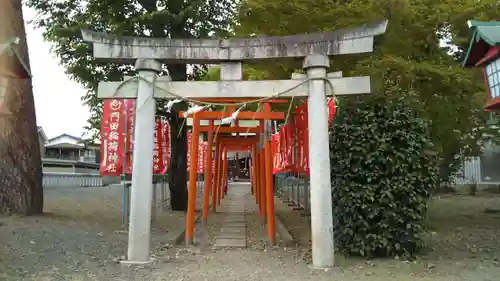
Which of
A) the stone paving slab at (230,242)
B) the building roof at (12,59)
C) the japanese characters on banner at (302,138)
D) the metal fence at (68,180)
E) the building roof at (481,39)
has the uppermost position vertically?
the building roof at (481,39)

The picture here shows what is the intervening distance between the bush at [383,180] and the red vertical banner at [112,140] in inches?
237

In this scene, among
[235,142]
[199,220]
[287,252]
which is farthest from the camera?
[235,142]

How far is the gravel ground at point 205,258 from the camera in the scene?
691cm

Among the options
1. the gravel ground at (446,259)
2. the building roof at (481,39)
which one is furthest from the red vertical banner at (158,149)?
the building roof at (481,39)

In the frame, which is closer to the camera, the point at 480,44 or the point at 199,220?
the point at 480,44

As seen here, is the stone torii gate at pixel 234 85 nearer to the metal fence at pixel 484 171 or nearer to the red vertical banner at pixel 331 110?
the red vertical banner at pixel 331 110

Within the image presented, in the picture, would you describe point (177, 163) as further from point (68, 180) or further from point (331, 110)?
point (68, 180)

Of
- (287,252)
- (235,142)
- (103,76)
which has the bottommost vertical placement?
(287,252)

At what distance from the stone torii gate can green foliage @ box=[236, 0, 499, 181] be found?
4.74ft

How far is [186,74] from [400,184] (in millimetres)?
8876

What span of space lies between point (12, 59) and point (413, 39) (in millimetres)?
8076

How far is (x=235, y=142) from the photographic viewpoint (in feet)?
54.2

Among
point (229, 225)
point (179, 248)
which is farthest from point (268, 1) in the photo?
point (229, 225)

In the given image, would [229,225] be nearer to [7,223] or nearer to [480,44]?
[7,223]
